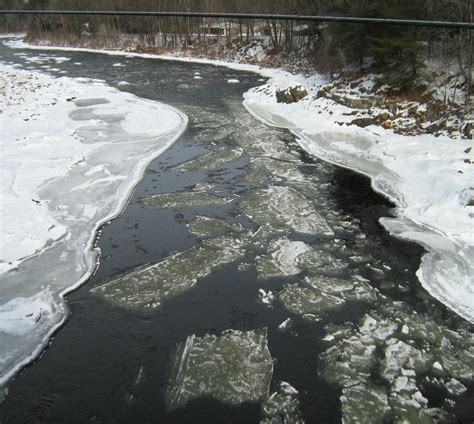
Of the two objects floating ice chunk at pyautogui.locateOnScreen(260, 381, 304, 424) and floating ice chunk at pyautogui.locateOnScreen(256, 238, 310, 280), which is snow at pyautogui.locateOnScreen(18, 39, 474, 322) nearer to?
floating ice chunk at pyautogui.locateOnScreen(256, 238, 310, 280)

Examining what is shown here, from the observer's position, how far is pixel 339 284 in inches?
223

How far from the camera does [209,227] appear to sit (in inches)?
281

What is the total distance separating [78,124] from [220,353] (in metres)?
10.0

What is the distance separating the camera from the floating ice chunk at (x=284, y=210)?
7.15m

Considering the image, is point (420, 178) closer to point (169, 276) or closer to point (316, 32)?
point (169, 276)

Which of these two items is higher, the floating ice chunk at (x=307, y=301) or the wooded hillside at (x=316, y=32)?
the wooded hillside at (x=316, y=32)

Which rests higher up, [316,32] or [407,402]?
[316,32]

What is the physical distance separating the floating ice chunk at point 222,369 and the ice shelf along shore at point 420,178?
244 cm

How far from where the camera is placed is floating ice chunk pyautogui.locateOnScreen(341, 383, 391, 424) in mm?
3779

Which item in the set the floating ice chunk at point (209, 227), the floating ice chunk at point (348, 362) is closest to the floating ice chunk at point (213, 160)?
the floating ice chunk at point (209, 227)

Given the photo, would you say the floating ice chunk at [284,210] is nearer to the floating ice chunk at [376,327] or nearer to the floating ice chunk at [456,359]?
the floating ice chunk at [376,327]

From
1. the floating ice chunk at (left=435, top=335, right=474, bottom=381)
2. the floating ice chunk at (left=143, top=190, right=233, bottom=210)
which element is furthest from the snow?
the floating ice chunk at (left=143, top=190, right=233, bottom=210)

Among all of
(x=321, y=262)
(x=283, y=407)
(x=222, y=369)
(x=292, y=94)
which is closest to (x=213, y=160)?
(x=321, y=262)

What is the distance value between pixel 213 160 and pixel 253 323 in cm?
597
